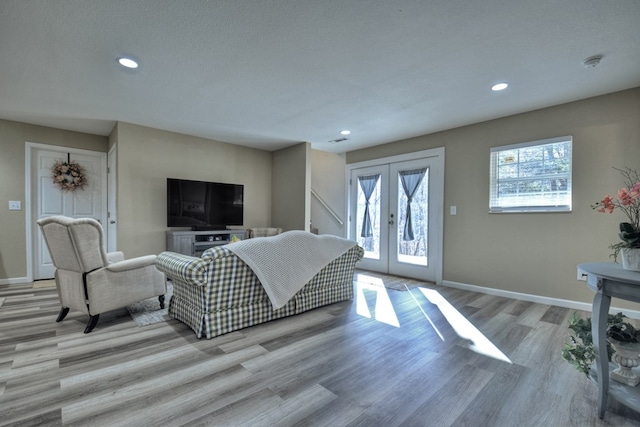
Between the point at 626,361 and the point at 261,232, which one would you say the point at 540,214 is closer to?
the point at 626,361

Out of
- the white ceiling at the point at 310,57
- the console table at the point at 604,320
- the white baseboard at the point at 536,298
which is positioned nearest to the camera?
the console table at the point at 604,320

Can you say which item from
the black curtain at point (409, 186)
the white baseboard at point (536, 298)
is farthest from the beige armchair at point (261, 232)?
the white baseboard at point (536, 298)

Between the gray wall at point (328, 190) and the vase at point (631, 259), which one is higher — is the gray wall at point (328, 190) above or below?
above

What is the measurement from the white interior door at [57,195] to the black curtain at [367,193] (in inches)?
174

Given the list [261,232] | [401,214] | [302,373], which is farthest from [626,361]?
[261,232]

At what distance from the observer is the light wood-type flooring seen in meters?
1.45

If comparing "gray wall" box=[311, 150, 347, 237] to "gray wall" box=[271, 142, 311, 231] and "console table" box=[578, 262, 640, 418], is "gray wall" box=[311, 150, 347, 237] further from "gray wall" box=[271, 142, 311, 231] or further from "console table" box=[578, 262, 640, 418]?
"console table" box=[578, 262, 640, 418]

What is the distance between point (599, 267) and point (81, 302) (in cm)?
368

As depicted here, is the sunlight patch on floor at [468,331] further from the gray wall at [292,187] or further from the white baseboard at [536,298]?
the gray wall at [292,187]

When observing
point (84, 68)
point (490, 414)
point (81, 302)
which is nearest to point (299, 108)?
point (84, 68)

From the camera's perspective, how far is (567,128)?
324 cm

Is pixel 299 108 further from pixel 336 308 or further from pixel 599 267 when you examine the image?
pixel 599 267

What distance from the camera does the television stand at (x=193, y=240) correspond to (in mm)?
4262

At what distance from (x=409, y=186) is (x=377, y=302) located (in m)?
2.15
